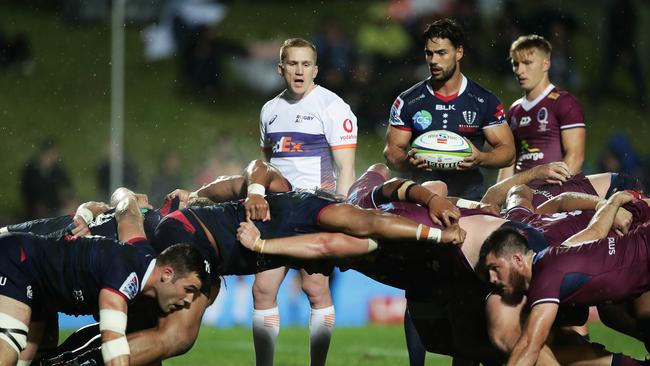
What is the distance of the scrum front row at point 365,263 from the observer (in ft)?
18.7

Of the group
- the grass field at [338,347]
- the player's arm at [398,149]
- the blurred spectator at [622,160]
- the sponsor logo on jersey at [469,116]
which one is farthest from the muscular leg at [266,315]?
the blurred spectator at [622,160]

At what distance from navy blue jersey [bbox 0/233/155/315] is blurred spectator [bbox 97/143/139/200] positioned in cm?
646

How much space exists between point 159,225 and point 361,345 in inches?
174

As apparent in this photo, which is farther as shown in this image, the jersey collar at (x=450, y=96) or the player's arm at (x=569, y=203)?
the jersey collar at (x=450, y=96)

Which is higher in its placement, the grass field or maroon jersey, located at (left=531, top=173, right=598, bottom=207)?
maroon jersey, located at (left=531, top=173, right=598, bottom=207)

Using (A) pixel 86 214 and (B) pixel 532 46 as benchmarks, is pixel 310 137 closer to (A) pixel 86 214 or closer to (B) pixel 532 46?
(A) pixel 86 214

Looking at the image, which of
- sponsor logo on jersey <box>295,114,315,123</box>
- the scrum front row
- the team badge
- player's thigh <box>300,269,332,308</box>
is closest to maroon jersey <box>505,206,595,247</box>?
the scrum front row

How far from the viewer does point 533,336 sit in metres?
5.45

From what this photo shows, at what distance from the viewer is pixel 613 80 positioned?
15.3 meters

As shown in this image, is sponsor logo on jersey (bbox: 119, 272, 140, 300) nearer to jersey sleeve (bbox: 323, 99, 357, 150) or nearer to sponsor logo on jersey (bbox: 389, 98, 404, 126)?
jersey sleeve (bbox: 323, 99, 357, 150)

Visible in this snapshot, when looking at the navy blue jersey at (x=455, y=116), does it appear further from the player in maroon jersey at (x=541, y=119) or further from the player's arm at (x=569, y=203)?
the player's arm at (x=569, y=203)

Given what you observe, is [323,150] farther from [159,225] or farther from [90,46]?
[90,46]

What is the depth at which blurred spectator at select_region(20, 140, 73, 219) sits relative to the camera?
1291 cm

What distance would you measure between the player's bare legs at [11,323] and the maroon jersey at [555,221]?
3.00m
